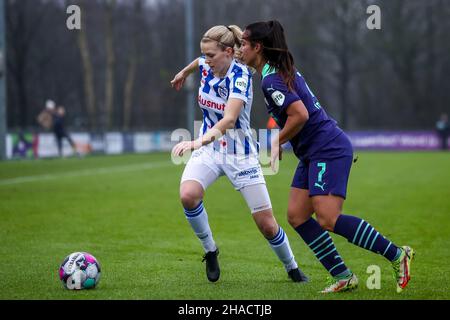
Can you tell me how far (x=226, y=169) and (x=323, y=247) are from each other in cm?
112

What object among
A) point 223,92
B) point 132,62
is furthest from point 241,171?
point 132,62

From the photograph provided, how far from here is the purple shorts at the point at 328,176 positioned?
20.6ft

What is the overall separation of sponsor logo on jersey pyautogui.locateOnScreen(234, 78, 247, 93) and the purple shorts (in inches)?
34.8

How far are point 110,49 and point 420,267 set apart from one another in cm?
3904

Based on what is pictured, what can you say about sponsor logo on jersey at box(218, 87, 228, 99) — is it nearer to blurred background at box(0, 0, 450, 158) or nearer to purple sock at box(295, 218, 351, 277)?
purple sock at box(295, 218, 351, 277)

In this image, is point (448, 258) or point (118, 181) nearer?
point (448, 258)

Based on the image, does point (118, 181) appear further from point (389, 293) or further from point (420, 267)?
point (389, 293)

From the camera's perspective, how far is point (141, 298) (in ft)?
20.3

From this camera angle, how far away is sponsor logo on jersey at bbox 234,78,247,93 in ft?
21.9

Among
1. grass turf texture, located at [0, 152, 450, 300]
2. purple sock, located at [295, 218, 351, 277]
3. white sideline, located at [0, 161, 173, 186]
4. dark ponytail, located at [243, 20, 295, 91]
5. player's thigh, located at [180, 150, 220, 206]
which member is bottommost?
white sideline, located at [0, 161, 173, 186]

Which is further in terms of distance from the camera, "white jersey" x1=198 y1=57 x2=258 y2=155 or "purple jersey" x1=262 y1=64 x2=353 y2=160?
"white jersey" x1=198 y1=57 x2=258 y2=155

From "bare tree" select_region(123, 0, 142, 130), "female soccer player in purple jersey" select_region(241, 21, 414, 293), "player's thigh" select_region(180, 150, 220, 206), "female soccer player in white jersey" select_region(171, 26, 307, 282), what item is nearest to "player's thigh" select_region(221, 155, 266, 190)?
"female soccer player in white jersey" select_region(171, 26, 307, 282)

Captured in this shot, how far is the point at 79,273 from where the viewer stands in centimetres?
661
